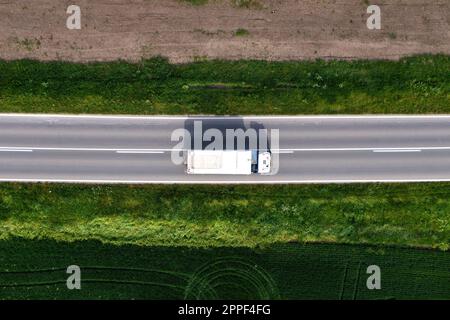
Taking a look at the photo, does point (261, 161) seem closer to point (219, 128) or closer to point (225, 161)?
point (225, 161)

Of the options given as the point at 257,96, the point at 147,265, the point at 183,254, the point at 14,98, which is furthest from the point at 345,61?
the point at 14,98

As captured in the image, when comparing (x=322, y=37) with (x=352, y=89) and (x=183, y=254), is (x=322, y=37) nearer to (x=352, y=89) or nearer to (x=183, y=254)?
(x=352, y=89)

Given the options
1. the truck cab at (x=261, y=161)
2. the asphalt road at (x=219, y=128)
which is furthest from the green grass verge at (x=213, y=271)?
the truck cab at (x=261, y=161)

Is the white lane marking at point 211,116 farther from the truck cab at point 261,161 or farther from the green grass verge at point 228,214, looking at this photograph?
the green grass verge at point 228,214

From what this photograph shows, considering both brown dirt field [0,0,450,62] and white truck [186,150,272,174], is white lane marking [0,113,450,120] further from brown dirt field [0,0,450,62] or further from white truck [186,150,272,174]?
brown dirt field [0,0,450,62]

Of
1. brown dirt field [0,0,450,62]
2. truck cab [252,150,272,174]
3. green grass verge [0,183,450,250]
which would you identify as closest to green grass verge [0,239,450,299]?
green grass verge [0,183,450,250]
